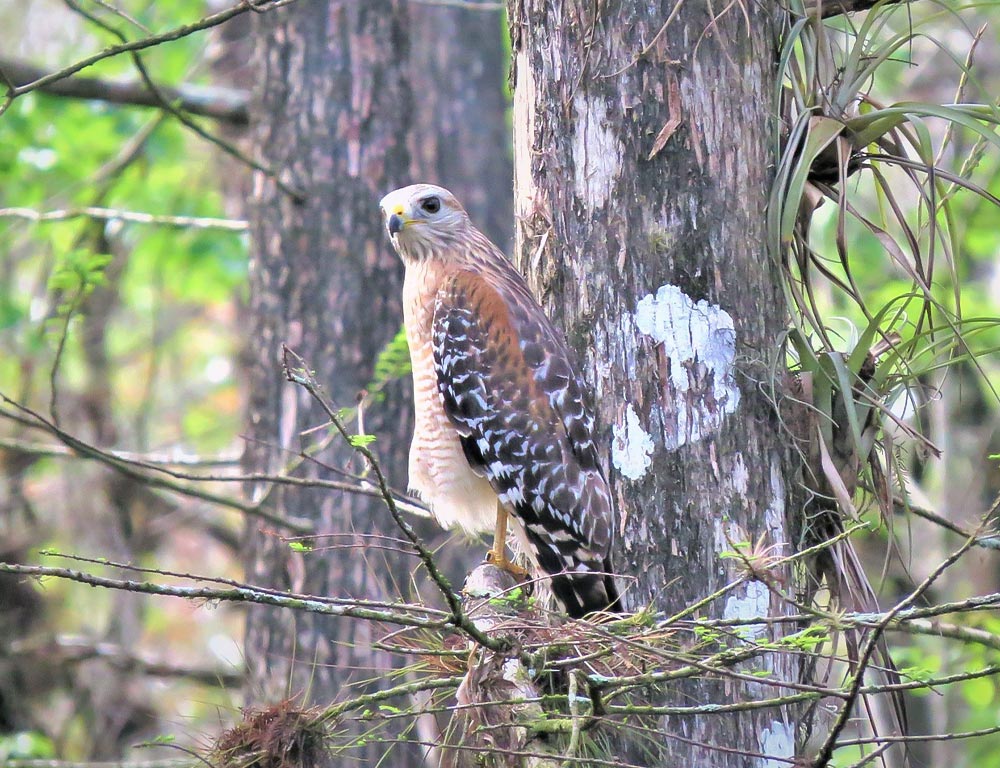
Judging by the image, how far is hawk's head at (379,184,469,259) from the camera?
4674 millimetres

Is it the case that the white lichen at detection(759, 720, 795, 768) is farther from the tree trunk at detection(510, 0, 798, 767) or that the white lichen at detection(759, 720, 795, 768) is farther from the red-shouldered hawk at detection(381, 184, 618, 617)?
the red-shouldered hawk at detection(381, 184, 618, 617)

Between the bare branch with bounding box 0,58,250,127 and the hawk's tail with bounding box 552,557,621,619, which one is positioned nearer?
the hawk's tail with bounding box 552,557,621,619

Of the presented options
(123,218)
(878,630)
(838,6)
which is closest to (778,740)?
(878,630)

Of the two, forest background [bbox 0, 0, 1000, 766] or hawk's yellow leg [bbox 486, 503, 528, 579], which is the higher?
→ forest background [bbox 0, 0, 1000, 766]

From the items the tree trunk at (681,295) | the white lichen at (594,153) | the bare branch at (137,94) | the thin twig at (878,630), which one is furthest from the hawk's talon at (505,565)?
the bare branch at (137,94)

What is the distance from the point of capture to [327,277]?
21.0ft

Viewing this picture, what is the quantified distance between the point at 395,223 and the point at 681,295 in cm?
167

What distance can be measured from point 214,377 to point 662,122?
8.95 metres

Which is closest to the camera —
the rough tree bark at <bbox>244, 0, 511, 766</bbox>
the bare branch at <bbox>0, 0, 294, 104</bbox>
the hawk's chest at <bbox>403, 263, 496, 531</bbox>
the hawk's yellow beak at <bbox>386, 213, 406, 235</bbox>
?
the bare branch at <bbox>0, 0, 294, 104</bbox>

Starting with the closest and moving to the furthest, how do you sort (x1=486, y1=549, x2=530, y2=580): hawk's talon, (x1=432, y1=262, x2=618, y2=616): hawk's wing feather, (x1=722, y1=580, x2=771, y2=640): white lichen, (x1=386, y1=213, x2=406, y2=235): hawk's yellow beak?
(x1=722, y1=580, x2=771, y2=640): white lichen
(x1=432, y1=262, x2=618, y2=616): hawk's wing feather
(x1=486, y1=549, x2=530, y2=580): hawk's talon
(x1=386, y1=213, x2=406, y2=235): hawk's yellow beak

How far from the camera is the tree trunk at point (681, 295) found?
327 centimetres

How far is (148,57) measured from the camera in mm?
9891

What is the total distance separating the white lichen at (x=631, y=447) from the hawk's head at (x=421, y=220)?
5.27 feet

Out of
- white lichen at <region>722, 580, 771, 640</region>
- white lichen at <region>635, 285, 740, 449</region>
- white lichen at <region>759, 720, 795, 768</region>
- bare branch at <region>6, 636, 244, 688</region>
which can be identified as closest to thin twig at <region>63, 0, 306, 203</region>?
white lichen at <region>635, 285, 740, 449</region>
